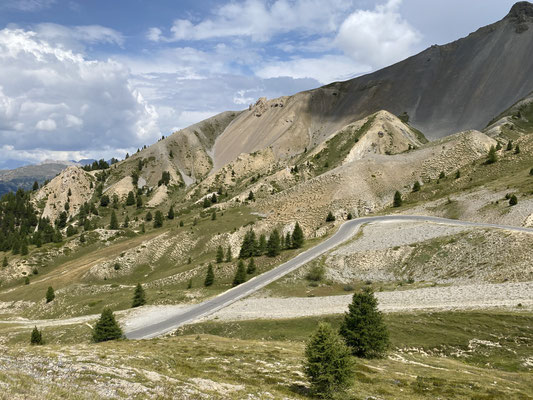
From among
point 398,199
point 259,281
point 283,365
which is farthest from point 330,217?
point 283,365

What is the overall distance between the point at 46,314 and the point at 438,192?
325 feet

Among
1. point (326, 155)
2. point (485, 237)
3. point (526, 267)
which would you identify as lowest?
point (526, 267)

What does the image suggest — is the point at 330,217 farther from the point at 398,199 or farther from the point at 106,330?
the point at 106,330

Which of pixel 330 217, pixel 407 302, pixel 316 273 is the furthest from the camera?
pixel 330 217

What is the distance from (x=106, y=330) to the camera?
38.3 m

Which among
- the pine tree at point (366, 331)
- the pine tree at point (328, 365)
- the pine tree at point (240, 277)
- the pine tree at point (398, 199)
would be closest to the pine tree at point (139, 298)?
the pine tree at point (240, 277)

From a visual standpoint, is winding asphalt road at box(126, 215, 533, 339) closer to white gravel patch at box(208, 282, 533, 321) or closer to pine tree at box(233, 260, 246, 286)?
pine tree at box(233, 260, 246, 286)

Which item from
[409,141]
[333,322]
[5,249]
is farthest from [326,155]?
[5,249]

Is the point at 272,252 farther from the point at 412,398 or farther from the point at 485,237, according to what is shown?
the point at 412,398

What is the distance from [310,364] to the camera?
67.7 ft

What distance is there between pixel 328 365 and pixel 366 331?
10.2m

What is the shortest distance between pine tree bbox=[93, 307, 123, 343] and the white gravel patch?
12662 mm

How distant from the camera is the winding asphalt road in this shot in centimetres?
4572

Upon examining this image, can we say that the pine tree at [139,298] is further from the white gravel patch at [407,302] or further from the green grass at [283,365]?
the green grass at [283,365]
